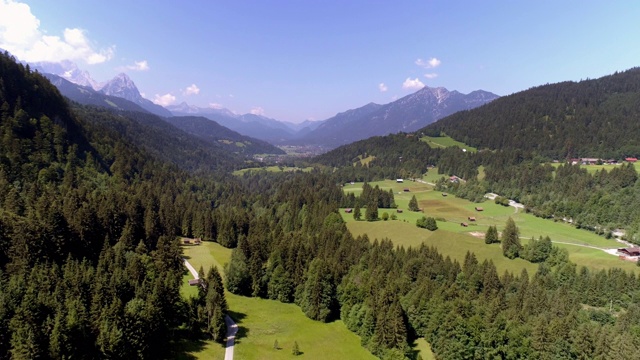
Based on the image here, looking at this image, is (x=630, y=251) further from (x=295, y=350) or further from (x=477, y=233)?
(x=295, y=350)

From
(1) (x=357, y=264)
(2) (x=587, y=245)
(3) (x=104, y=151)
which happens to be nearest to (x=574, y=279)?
(2) (x=587, y=245)

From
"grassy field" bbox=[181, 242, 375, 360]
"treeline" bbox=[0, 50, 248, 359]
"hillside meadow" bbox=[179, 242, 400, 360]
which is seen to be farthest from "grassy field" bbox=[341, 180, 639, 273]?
"grassy field" bbox=[181, 242, 375, 360]

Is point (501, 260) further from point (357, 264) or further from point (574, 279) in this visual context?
point (357, 264)

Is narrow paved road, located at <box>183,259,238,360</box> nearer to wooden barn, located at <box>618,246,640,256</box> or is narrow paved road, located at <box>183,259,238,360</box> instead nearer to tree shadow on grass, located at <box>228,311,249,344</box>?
tree shadow on grass, located at <box>228,311,249,344</box>

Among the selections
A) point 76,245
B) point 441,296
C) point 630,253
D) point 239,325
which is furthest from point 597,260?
point 76,245

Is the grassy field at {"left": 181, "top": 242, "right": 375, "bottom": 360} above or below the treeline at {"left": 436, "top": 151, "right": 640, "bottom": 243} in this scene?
below
